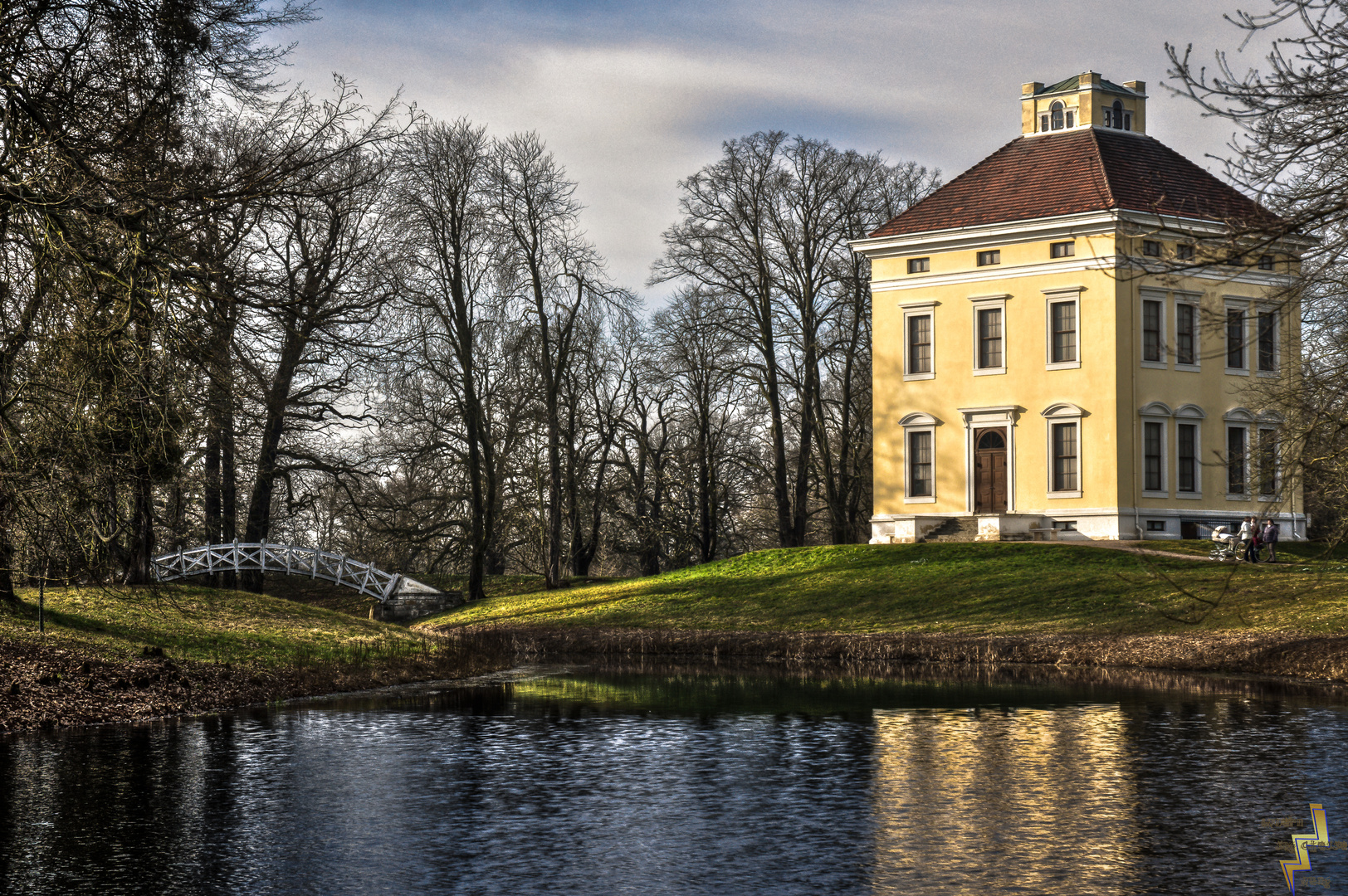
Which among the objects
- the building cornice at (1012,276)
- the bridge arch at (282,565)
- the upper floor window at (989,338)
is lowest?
the bridge arch at (282,565)

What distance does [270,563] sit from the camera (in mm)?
37844

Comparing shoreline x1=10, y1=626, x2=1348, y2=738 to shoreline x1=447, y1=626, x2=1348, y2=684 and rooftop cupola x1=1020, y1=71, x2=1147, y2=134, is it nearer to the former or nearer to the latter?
shoreline x1=447, y1=626, x2=1348, y2=684

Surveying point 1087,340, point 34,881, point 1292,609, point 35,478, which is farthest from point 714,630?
point 34,881

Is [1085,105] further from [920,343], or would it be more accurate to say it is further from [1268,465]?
[1268,465]

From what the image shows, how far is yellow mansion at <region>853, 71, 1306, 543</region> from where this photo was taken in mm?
39719

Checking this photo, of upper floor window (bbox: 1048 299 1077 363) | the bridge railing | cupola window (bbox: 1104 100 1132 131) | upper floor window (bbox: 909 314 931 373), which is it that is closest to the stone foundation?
the bridge railing

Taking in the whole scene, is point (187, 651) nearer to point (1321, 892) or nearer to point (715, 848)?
point (715, 848)

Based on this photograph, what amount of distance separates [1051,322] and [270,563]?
24.1 metres

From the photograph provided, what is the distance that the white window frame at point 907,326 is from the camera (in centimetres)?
4269

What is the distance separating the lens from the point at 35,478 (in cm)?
1362

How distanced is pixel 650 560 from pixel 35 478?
43.9 m

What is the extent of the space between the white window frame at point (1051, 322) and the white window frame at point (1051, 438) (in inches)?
44.7

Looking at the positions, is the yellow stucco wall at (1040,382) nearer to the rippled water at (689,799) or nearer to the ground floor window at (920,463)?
the ground floor window at (920,463)

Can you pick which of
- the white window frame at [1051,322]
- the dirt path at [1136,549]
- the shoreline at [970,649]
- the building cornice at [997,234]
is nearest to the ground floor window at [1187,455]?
the white window frame at [1051,322]
